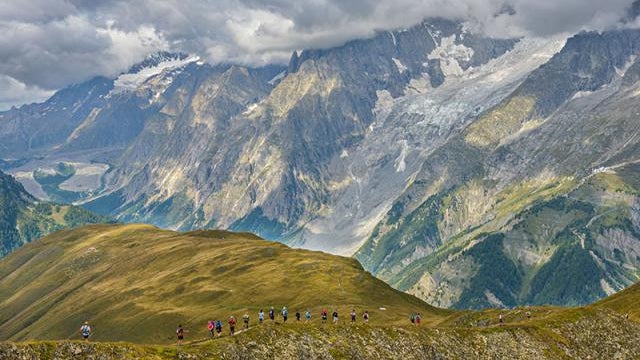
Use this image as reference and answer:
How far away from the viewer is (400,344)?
11912cm

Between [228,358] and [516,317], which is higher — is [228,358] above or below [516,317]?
below

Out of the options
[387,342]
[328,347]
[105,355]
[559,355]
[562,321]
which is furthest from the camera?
[562,321]

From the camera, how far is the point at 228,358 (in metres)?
96.6

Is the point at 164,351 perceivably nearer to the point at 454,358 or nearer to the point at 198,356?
the point at 198,356

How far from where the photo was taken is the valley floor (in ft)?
298

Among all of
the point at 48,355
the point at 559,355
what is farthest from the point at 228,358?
the point at 559,355

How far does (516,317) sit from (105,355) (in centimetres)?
12155

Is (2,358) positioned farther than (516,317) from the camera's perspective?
No

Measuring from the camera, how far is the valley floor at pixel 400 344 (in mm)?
90869

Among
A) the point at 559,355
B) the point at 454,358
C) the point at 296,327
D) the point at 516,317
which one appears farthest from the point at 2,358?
the point at 516,317

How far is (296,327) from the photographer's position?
371 ft

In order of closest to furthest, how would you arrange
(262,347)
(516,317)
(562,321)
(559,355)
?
(262,347), (559,355), (562,321), (516,317)

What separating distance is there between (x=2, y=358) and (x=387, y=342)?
5953 cm

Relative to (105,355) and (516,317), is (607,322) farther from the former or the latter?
(105,355)
